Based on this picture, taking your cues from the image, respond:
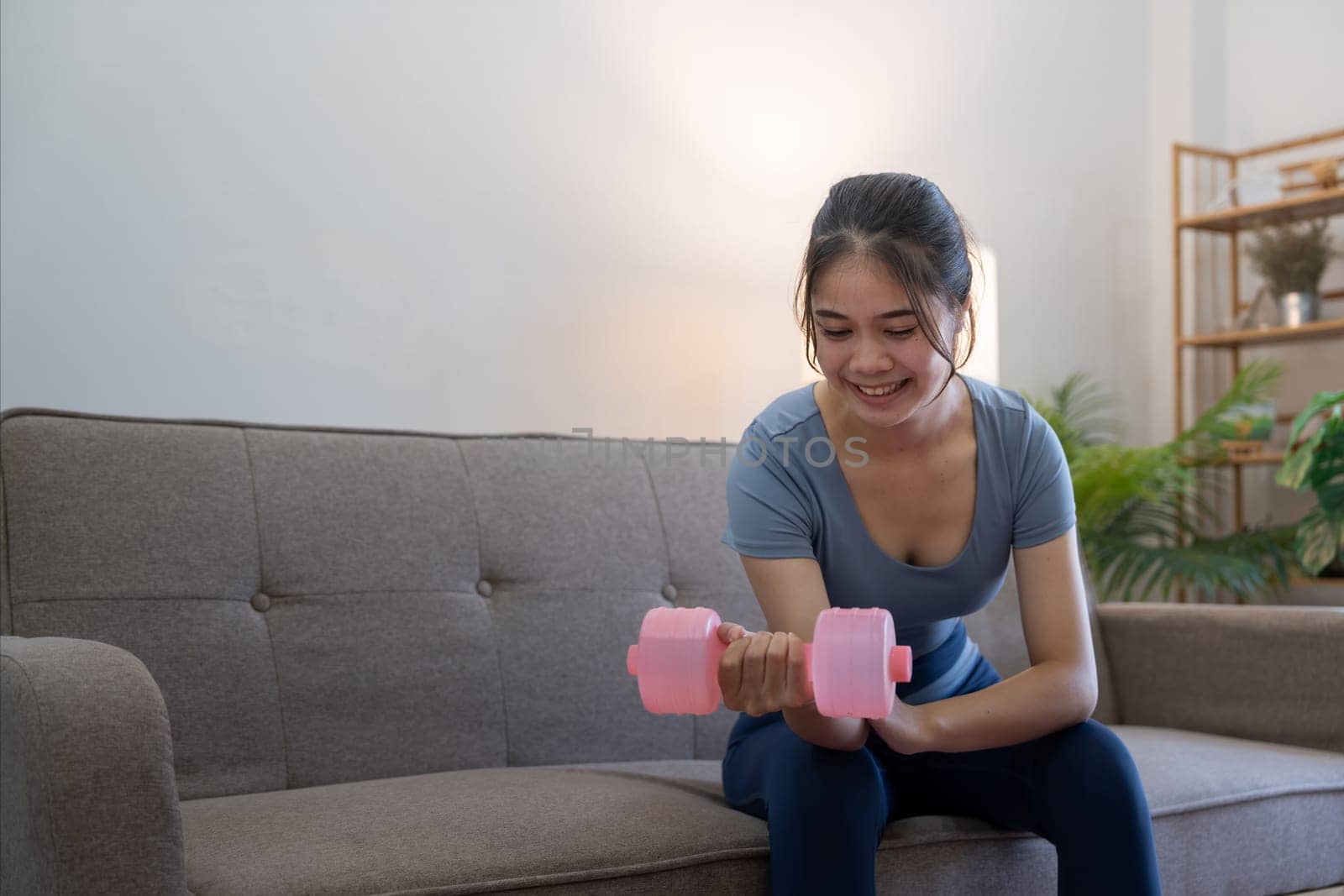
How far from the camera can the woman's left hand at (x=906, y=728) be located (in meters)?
1.30

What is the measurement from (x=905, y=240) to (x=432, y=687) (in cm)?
89

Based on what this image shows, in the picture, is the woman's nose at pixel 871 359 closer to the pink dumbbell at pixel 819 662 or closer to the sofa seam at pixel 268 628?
the pink dumbbell at pixel 819 662

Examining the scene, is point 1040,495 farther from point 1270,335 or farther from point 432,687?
point 1270,335

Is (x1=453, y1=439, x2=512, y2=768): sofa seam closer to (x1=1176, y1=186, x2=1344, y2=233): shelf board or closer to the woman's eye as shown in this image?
the woman's eye

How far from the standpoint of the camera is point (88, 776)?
1074 millimetres

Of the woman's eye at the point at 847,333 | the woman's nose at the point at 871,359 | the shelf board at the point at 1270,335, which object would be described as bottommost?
the woman's nose at the point at 871,359

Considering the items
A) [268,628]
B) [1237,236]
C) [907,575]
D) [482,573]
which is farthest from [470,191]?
[1237,236]

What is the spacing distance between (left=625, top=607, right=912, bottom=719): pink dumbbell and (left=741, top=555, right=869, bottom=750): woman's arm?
12cm

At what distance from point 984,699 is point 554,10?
72.3 inches

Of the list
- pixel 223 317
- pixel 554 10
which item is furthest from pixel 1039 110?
pixel 223 317

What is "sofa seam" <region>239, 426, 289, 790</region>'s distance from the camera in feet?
5.41

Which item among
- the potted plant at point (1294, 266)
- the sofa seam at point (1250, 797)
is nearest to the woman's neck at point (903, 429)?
the sofa seam at point (1250, 797)

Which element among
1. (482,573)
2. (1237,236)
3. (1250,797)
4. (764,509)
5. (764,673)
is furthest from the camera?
(1237,236)

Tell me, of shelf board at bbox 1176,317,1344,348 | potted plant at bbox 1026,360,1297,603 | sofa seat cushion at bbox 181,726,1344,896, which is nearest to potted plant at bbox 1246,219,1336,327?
shelf board at bbox 1176,317,1344,348
